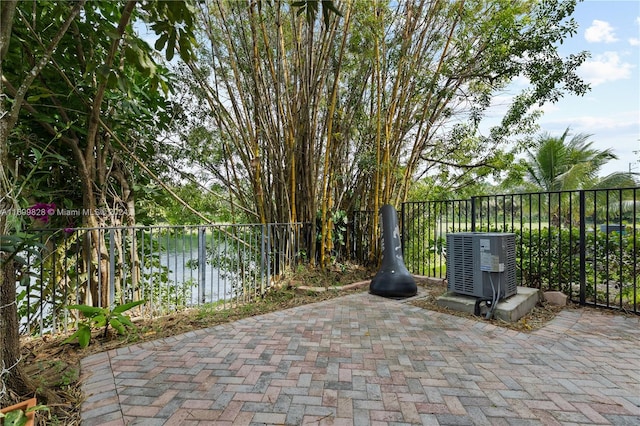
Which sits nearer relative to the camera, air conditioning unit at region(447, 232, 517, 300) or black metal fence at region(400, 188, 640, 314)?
air conditioning unit at region(447, 232, 517, 300)

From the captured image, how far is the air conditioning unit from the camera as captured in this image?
304cm

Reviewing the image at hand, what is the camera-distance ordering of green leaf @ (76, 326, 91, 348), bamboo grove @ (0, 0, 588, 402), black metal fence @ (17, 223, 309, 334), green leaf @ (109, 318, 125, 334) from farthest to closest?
1. bamboo grove @ (0, 0, 588, 402)
2. black metal fence @ (17, 223, 309, 334)
3. green leaf @ (109, 318, 125, 334)
4. green leaf @ (76, 326, 91, 348)

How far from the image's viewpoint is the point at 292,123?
401 centimetres

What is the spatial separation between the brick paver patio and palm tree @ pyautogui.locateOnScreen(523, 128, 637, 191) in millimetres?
11822

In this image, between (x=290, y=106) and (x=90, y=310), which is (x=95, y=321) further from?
(x=290, y=106)

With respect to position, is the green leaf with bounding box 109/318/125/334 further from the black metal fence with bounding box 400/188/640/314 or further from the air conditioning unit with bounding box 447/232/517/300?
the black metal fence with bounding box 400/188/640/314

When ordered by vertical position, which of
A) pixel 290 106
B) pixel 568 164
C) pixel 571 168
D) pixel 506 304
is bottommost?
pixel 506 304

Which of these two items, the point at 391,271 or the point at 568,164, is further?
the point at 568,164

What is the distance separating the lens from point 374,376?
1894 mm

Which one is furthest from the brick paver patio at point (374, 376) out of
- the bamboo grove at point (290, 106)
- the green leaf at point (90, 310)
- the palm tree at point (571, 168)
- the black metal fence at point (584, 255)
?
the palm tree at point (571, 168)

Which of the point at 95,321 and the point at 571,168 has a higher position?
the point at 571,168

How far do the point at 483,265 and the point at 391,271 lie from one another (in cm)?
111

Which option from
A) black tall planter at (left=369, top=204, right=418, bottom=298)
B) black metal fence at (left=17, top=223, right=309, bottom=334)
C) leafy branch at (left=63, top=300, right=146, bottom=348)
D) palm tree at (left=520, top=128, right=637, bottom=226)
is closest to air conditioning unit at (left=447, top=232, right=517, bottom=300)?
black tall planter at (left=369, top=204, right=418, bottom=298)

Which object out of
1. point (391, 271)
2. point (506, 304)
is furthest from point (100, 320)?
point (506, 304)
